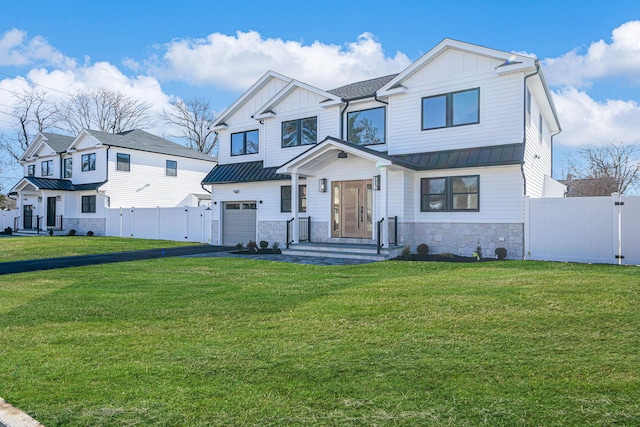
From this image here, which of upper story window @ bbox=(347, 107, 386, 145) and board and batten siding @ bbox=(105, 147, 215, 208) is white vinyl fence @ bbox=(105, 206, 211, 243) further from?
upper story window @ bbox=(347, 107, 386, 145)

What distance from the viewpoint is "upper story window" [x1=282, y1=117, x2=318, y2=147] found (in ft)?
54.2

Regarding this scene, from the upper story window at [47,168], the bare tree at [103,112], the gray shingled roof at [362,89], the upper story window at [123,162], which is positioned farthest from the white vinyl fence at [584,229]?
the bare tree at [103,112]

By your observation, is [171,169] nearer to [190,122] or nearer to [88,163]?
[88,163]

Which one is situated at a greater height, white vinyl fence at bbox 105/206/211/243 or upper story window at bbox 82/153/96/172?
upper story window at bbox 82/153/96/172

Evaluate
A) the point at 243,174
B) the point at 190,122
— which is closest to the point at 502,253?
the point at 243,174

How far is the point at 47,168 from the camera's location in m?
31.2

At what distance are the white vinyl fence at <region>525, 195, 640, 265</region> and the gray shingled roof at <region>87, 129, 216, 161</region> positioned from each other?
23.9 metres

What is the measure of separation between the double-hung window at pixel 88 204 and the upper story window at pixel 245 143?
13.5 metres

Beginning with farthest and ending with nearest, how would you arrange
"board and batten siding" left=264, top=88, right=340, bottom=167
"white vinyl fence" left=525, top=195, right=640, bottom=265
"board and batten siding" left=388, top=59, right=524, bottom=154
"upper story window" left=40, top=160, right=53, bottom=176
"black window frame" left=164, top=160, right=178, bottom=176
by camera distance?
"upper story window" left=40, top=160, right=53, bottom=176 → "black window frame" left=164, top=160, right=178, bottom=176 → "board and batten siding" left=264, top=88, right=340, bottom=167 → "board and batten siding" left=388, top=59, right=524, bottom=154 → "white vinyl fence" left=525, top=195, right=640, bottom=265

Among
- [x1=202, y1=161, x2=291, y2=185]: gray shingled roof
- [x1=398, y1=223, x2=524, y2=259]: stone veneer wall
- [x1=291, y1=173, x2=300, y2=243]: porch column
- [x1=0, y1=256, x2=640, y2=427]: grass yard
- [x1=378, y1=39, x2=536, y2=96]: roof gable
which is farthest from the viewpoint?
[x1=202, y1=161, x2=291, y2=185]: gray shingled roof

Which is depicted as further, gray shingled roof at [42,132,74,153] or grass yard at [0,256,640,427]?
gray shingled roof at [42,132,74,153]

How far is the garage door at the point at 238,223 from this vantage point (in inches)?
720

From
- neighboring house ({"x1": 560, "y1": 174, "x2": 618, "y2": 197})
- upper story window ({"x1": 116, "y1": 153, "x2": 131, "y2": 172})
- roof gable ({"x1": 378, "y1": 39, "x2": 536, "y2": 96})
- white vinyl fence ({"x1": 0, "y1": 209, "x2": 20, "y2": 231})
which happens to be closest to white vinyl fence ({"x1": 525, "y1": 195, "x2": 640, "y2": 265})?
roof gable ({"x1": 378, "y1": 39, "x2": 536, "y2": 96})

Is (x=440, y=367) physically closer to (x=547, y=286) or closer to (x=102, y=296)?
(x=547, y=286)
